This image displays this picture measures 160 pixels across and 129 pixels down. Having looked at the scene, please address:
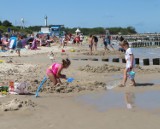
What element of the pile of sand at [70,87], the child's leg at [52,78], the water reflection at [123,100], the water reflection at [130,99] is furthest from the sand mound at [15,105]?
the child's leg at [52,78]

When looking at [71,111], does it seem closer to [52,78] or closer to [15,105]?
[15,105]

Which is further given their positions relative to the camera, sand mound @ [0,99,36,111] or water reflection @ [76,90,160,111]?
water reflection @ [76,90,160,111]

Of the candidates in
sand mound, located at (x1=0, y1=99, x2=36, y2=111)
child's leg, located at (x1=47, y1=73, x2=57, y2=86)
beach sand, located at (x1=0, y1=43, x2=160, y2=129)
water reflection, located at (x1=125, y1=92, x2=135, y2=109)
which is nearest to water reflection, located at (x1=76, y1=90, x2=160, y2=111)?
water reflection, located at (x1=125, y1=92, x2=135, y2=109)

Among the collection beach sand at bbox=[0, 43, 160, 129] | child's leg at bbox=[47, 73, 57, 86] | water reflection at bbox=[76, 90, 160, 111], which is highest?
child's leg at bbox=[47, 73, 57, 86]

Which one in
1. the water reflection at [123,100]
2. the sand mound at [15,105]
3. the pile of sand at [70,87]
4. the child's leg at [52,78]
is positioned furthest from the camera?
the child's leg at [52,78]

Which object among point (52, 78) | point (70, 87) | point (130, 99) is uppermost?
point (52, 78)

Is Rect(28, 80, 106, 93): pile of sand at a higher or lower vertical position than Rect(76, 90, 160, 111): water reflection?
higher

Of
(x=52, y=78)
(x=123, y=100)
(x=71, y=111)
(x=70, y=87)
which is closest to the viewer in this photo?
(x=71, y=111)

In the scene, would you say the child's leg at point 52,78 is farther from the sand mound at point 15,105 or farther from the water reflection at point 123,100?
the sand mound at point 15,105

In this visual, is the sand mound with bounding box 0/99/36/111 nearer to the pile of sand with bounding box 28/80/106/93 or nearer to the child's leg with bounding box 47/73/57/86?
the pile of sand with bounding box 28/80/106/93

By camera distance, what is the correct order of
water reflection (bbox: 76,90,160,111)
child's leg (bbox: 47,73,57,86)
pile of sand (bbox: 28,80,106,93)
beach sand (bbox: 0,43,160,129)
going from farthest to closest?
child's leg (bbox: 47,73,57,86)
pile of sand (bbox: 28,80,106,93)
water reflection (bbox: 76,90,160,111)
beach sand (bbox: 0,43,160,129)

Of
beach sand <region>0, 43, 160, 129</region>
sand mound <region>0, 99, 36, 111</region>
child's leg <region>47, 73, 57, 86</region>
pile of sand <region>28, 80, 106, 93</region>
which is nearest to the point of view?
beach sand <region>0, 43, 160, 129</region>

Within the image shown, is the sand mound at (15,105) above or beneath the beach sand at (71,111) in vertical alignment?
above

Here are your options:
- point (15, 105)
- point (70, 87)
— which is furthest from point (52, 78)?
point (15, 105)
